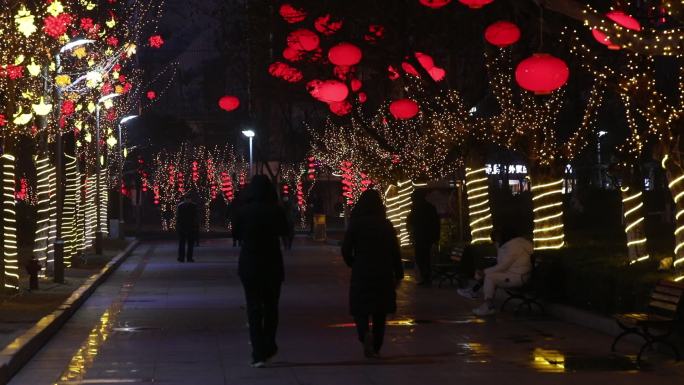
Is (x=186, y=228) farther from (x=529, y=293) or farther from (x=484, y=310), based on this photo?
(x=484, y=310)

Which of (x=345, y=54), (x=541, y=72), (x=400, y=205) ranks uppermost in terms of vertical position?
(x=345, y=54)

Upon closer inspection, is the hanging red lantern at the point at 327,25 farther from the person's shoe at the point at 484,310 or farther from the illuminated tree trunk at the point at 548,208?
the person's shoe at the point at 484,310

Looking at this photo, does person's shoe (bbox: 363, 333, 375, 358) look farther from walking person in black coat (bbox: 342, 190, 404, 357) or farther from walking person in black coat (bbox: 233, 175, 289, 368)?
walking person in black coat (bbox: 233, 175, 289, 368)

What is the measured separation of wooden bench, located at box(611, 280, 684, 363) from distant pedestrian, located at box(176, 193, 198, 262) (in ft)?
82.2

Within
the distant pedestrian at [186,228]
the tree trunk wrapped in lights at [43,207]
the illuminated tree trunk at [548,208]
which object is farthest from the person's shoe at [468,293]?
the distant pedestrian at [186,228]

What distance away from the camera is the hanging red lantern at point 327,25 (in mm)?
27734

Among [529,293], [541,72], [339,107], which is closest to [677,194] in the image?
[529,293]

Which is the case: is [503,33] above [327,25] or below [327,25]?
below

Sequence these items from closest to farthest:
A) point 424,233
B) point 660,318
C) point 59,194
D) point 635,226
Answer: point 660,318 < point 635,226 < point 424,233 < point 59,194

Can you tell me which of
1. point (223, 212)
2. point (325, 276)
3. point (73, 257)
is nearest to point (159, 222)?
point (223, 212)

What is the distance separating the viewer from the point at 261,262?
49.3ft

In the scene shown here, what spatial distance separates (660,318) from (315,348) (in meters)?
4.07

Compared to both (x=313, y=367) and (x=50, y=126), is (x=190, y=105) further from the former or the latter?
(x=313, y=367)

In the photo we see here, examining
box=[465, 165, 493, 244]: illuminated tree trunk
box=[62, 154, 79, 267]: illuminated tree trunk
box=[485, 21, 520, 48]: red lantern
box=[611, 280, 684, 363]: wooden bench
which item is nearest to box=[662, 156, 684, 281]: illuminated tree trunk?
box=[485, 21, 520, 48]: red lantern
